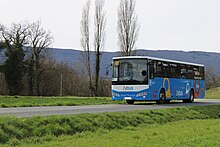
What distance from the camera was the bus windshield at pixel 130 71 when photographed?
2859 centimetres

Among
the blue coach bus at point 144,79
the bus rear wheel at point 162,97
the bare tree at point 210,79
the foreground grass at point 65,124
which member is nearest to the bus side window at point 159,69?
the blue coach bus at point 144,79

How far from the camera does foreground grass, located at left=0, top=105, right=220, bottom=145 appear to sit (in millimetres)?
11425

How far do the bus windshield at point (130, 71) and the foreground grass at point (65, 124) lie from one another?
8.29m

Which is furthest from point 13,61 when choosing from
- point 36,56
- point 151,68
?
point 151,68

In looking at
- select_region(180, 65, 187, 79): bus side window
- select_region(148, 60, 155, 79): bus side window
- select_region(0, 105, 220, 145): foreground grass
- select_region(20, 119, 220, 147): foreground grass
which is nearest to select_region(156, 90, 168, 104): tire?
select_region(148, 60, 155, 79): bus side window

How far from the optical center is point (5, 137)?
10938 mm

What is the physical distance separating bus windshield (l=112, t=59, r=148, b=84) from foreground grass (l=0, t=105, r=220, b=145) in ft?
27.2

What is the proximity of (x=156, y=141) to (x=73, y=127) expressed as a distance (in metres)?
3.12

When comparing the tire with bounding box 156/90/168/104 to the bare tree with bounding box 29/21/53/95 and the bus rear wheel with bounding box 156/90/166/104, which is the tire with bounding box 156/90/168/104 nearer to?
the bus rear wheel with bounding box 156/90/166/104

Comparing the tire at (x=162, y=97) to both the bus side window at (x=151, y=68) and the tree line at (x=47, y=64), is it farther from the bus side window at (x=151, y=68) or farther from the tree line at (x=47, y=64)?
the tree line at (x=47, y=64)

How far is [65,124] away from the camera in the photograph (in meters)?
13.6

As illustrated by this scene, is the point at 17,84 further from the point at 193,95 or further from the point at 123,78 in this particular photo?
the point at 123,78

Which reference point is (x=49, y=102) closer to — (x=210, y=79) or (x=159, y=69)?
(x=159, y=69)

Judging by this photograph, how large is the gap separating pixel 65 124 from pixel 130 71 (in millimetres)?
15553
